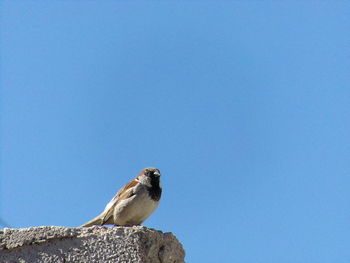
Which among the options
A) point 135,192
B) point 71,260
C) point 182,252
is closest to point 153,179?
point 135,192

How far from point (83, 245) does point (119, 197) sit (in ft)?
6.54

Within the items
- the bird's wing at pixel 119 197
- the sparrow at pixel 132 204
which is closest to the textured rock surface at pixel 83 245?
the sparrow at pixel 132 204

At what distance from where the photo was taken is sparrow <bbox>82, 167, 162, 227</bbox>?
4582 millimetres

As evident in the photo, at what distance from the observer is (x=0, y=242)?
9.69ft

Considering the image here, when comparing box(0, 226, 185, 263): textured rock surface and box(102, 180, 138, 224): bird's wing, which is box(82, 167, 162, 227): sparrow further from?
box(0, 226, 185, 263): textured rock surface

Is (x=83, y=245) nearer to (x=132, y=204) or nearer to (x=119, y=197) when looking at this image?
(x=132, y=204)

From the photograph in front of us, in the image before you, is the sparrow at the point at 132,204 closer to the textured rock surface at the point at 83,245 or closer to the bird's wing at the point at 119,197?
the bird's wing at the point at 119,197

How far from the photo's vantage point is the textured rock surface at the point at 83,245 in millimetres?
2816

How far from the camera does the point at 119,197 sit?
15.9 ft

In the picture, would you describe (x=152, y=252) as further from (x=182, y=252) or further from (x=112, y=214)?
(x=112, y=214)

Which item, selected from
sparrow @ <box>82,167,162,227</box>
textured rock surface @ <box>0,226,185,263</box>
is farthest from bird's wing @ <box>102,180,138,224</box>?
textured rock surface @ <box>0,226,185,263</box>

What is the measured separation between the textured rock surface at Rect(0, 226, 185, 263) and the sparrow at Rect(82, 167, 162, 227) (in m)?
1.57

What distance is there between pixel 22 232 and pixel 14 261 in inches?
6.3

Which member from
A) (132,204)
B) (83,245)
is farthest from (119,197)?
(83,245)
